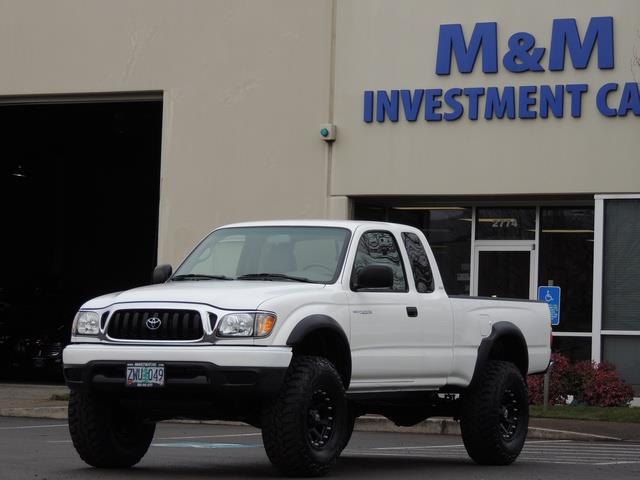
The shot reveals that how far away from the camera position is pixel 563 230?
77.3 ft

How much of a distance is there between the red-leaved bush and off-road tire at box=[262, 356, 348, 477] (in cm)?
1145

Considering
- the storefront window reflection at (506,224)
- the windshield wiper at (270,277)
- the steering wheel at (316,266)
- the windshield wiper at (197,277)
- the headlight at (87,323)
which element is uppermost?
the storefront window reflection at (506,224)

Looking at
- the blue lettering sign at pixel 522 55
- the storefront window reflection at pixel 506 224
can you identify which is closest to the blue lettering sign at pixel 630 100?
the blue lettering sign at pixel 522 55

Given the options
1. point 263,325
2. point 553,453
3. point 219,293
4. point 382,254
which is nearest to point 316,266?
point 382,254

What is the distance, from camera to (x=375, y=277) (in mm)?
10906

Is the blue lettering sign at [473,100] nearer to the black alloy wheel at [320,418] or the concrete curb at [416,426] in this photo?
the concrete curb at [416,426]

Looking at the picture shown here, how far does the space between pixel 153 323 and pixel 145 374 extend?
398 millimetres

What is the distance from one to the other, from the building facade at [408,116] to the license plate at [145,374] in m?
13.4

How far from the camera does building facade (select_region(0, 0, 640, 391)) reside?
880 inches

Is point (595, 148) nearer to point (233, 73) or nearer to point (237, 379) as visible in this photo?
point (233, 73)

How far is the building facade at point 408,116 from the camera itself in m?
22.4

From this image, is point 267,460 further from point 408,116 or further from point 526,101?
point 408,116

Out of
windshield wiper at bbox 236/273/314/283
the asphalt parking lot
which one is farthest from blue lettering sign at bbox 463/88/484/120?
windshield wiper at bbox 236/273/314/283

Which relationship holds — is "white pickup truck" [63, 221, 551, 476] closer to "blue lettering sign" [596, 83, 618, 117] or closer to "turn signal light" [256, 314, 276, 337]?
"turn signal light" [256, 314, 276, 337]
